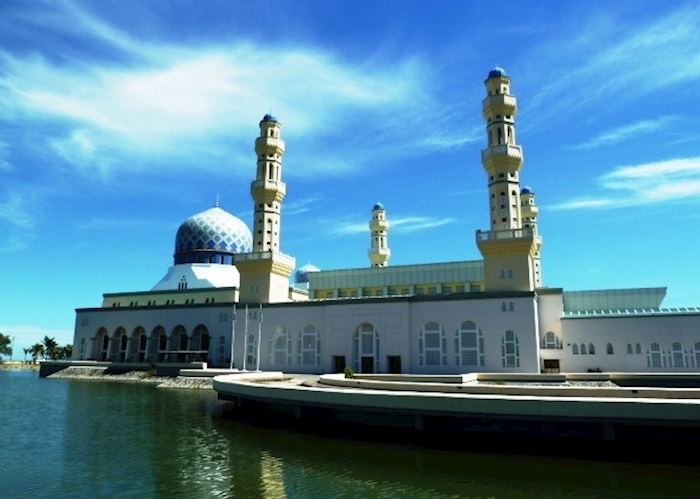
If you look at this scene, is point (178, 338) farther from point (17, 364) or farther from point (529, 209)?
point (17, 364)

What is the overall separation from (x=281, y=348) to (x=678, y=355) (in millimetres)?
A: 31443

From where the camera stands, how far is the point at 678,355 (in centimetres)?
3822

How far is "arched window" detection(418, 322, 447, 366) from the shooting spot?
Result: 40.3 m

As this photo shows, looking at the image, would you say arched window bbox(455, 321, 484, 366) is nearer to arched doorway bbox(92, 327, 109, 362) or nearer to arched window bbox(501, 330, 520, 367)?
arched window bbox(501, 330, 520, 367)

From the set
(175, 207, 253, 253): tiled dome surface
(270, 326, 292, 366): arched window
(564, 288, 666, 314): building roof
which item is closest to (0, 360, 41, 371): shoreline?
(175, 207, 253, 253): tiled dome surface

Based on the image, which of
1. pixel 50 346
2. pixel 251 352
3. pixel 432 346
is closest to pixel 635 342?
pixel 432 346

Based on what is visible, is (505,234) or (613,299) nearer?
(505,234)

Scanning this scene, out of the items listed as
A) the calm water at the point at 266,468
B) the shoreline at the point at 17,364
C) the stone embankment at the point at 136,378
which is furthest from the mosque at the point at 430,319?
the shoreline at the point at 17,364

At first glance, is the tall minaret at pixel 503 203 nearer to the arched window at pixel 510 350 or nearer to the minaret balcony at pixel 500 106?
the minaret balcony at pixel 500 106

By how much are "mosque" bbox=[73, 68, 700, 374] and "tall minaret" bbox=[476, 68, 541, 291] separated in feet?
0.30

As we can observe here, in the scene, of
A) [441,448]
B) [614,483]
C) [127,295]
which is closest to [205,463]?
[441,448]

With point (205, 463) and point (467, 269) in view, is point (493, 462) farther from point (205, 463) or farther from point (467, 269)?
point (467, 269)

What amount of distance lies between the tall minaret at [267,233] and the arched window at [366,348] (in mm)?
10676

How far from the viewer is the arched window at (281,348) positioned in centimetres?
4619
